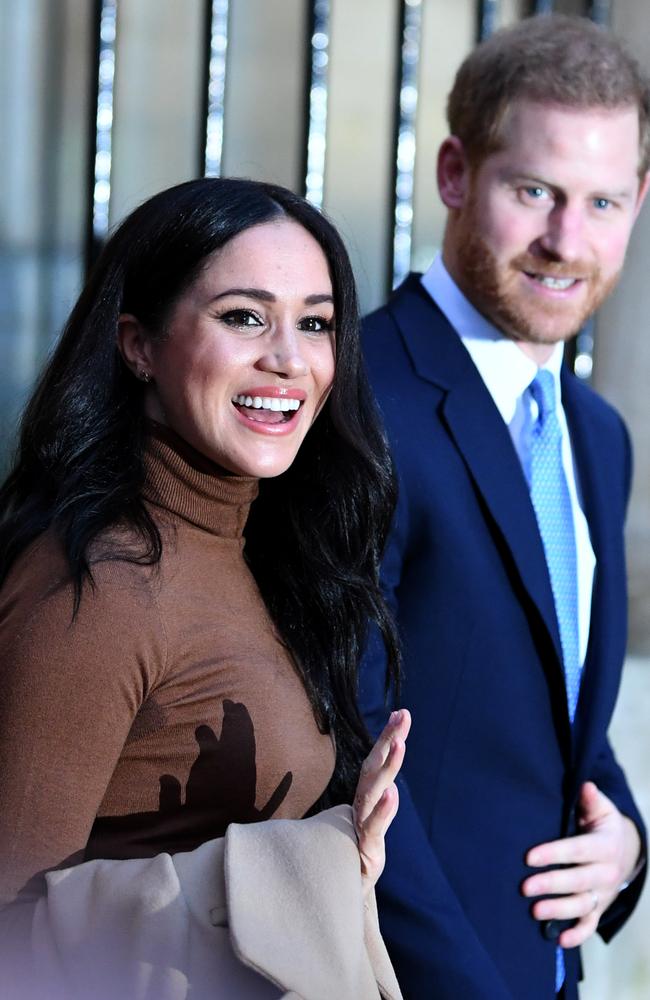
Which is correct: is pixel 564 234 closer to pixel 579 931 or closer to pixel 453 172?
pixel 453 172

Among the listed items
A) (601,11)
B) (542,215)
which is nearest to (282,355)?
(542,215)

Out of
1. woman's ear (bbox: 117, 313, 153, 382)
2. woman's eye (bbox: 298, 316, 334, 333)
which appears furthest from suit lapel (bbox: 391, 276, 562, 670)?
woman's ear (bbox: 117, 313, 153, 382)

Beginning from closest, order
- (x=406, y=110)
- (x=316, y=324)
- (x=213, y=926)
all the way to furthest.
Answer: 1. (x=213, y=926)
2. (x=316, y=324)
3. (x=406, y=110)

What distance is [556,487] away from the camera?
8.56 feet

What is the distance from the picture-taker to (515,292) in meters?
2.62

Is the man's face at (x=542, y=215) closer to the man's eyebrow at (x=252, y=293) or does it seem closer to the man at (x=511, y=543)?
the man at (x=511, y=543)

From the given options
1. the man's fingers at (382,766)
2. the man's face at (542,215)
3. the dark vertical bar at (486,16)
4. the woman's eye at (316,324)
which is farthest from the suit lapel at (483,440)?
the dark vertical bar at (486,16)

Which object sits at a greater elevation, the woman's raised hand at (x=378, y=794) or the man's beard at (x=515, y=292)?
the man's beard at (x=515, y=292)

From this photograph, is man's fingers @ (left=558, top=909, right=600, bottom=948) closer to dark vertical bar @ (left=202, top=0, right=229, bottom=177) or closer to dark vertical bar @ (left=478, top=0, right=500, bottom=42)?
dark vertical bar @ (left=202, top=0, right=229, bottom=177)

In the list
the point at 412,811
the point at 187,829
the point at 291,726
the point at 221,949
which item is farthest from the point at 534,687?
the point at 221,949

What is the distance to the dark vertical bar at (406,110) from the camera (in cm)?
383

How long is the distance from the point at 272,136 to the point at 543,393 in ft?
5.78

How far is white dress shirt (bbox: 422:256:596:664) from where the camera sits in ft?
8.57

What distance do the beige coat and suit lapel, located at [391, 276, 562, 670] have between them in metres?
0.83
